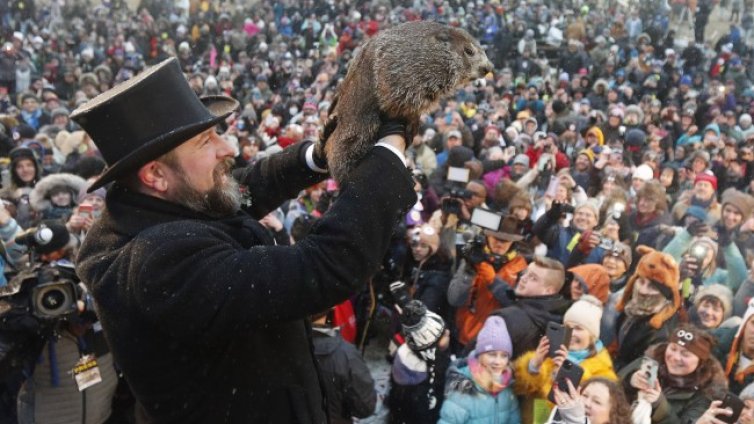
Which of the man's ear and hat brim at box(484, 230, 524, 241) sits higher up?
the man's ear

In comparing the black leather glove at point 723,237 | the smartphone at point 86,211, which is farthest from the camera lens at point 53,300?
the black leather glove at point 723,237

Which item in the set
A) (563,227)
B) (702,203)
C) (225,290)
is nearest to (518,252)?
(563,227)

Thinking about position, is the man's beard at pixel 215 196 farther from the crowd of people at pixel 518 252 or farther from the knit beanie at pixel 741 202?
the knit beanie at pixel 741 202

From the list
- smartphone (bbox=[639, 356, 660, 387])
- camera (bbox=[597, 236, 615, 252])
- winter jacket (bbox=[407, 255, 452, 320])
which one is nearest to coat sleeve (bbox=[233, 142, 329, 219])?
smartphone (bbox=[639, 356, 660, 387])

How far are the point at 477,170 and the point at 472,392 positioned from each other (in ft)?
14.1

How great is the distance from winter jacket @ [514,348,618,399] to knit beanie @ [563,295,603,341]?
14 centimetres

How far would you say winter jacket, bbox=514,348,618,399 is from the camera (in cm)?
335

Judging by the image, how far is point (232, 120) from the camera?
10555mm

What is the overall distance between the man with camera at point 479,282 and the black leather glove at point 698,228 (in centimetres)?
147

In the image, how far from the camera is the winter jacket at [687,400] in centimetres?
310

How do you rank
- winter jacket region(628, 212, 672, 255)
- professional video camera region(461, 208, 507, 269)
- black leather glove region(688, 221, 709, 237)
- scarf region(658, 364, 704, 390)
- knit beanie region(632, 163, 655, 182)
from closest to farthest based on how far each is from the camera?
scarf region(658, 364, 704, 390) < professional video camera region(461, 208, 507, 269) < black leather glove region(688, 221, 709, 237) < winter jacket region(628, 212, 672, 255) < knit beanie region(632, 163, 655, 182)

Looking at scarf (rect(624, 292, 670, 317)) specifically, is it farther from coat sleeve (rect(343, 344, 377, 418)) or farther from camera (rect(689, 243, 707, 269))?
coat sleeve (rect(343, 344, 377, 418))

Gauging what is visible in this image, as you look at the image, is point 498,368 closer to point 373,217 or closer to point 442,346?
point 442,346

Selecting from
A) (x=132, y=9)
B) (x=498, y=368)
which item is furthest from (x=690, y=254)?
(x=132, y=9)
